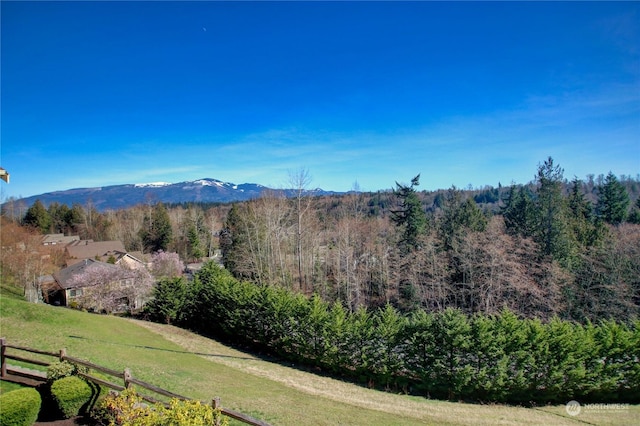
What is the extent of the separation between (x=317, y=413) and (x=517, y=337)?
9205mm

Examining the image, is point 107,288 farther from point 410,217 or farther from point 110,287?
point 410,217

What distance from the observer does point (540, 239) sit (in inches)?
1223

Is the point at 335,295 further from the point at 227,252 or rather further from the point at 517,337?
the point at 517,337

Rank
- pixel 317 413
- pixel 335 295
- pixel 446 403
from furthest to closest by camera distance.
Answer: pixel 335 295 < pixel 446 403 < pixel 317 413

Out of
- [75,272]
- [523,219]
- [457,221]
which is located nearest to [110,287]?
[75,272]

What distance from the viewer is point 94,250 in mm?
57625

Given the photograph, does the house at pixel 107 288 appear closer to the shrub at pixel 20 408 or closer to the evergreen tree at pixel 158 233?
the shrub at pixel 20 408

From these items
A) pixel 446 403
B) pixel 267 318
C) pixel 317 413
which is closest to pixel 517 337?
pixel 446 403

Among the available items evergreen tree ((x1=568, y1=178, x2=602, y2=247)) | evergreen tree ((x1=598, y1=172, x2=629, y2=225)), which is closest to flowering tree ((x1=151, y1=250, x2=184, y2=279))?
evergreen tree ((x1=568, y1=178, x2=602, y2=247))

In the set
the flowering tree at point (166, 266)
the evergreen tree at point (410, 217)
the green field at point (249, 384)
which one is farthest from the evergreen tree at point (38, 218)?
the evergreen tree at point (410, 217)

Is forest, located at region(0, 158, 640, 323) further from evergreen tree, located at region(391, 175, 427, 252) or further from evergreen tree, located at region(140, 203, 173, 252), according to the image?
evergreen tree, located at region(140, 203, 173, 252)

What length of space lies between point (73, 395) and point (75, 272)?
113 ft

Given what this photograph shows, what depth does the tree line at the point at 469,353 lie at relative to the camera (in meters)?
14.5

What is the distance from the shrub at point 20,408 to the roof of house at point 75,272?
28.6m
